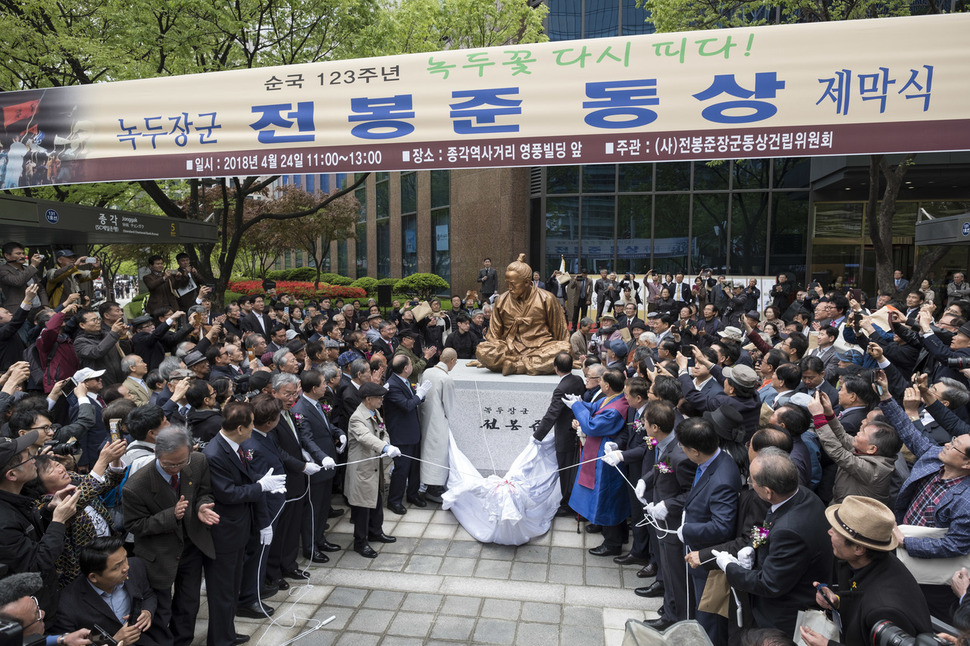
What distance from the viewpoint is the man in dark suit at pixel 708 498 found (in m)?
3.64

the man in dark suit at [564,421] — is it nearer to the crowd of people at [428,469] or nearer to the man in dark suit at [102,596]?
the crowd of people at [428,469]

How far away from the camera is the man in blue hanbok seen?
223 inches

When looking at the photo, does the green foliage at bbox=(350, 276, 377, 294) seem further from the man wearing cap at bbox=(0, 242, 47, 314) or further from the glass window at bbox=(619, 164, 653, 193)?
the man wearing cap at bbox=(0, 242, 47, 314)

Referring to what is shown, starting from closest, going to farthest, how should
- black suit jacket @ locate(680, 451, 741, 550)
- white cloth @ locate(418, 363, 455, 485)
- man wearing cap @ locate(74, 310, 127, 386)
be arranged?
black suit jacket @ locate(680, 451, 741, 550)
man wearing cap @ locate(74, 310, 127, 386)
white cloth @ locate(418, 363, 455, 485)

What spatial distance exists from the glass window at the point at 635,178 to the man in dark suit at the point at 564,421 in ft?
47.2

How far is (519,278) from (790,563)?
511 centimetres

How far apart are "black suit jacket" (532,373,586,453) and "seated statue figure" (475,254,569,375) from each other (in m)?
1.32

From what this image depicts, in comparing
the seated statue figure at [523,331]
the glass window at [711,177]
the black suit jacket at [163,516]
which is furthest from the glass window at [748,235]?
the black suit jacket at [163,516]

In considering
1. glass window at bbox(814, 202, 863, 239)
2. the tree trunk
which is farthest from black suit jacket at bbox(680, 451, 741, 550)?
glass window at bbox(814, 202, 863, 239)

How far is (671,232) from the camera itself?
19156 mm

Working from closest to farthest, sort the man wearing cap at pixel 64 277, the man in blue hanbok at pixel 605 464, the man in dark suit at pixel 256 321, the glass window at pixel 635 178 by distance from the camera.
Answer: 1. the man in blue hanbok at pixel 605 464
2. the man wearing cap at pixel 64 277
3. the man in dark suit at pixel 256 321
4. the glass window at pixel 635 178

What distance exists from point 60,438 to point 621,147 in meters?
4.98

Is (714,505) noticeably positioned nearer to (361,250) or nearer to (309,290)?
(309,290)

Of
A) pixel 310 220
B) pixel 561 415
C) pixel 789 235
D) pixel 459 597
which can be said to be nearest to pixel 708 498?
pixel 459 597
